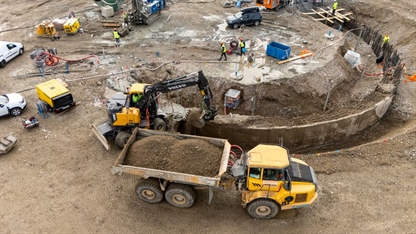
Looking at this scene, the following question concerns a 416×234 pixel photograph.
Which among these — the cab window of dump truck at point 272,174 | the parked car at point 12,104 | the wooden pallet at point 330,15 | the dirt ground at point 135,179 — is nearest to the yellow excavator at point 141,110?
the dirt ground at point 135,179

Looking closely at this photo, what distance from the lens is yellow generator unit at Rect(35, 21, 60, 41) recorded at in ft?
74.4

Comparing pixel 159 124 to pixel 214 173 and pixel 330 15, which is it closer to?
pixel 214 173

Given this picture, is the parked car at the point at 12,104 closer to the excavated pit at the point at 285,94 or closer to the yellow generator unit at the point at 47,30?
the excavated pit at the point at 285,94

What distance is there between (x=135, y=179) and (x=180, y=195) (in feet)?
8.57

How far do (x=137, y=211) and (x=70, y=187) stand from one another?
10.1 ft

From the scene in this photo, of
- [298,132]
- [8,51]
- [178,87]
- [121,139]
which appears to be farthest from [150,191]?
[8,51]

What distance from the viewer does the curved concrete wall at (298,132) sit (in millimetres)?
15914

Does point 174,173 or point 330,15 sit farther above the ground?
point 174,173

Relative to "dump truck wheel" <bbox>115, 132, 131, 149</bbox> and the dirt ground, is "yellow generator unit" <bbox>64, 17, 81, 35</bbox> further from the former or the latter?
"dump truck wheel" <bbox>115, 132, 131, 149</bbox>

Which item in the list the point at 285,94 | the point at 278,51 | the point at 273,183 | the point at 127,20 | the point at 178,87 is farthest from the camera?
the point at 127,20

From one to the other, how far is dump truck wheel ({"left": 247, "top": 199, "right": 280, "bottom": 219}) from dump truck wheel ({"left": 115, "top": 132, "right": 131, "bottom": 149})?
619cm

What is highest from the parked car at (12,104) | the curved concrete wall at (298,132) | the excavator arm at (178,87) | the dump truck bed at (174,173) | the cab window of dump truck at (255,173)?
the excavator arm at (178,87)

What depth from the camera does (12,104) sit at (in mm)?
15438

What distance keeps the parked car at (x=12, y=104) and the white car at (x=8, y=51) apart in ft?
16.7
